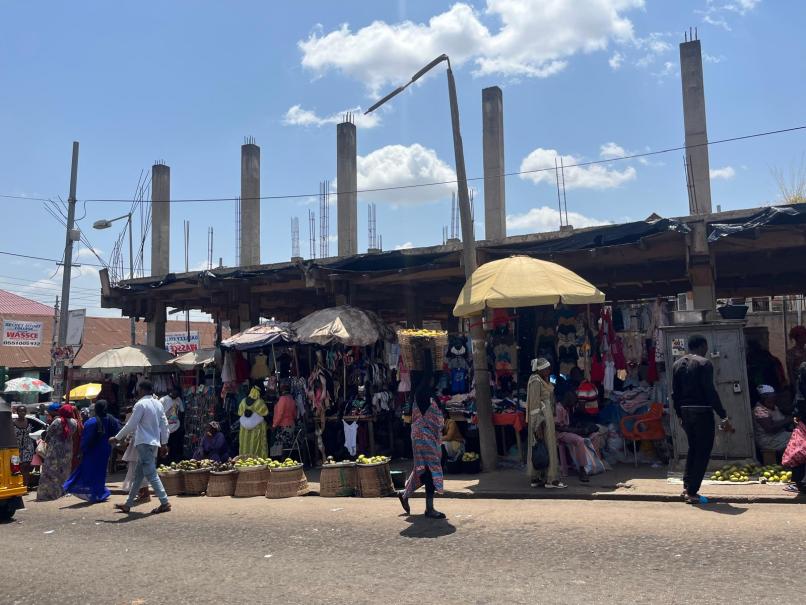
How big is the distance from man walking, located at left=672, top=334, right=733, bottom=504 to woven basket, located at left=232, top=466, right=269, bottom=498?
6191mm

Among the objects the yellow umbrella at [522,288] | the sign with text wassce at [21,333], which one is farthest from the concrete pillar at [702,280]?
the sign with text wassce at [21,333]

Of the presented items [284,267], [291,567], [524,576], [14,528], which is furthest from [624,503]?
[284,267]

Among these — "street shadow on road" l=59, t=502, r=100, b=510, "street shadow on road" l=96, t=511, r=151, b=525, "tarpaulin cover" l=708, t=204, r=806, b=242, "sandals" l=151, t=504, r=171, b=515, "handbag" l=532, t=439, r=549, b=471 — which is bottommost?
"street shadow on road" l=59, t=502, r=100, b=510

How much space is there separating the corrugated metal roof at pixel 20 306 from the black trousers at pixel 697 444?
35423mm

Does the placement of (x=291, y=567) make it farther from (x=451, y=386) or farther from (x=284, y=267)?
(x=284, y=267)

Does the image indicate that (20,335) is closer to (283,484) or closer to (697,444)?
(283,484)

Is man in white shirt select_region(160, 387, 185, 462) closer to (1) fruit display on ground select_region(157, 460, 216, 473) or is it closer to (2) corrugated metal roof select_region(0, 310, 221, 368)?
(1) fruit display on ground select_region(157, 460, 216, 473)

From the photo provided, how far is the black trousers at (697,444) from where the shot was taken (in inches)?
313

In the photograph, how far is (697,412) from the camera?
26.3 feet

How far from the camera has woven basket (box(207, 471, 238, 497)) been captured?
10938 mm

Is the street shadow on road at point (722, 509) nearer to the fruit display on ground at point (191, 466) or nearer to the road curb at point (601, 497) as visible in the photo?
the road curb at point (601, 497)

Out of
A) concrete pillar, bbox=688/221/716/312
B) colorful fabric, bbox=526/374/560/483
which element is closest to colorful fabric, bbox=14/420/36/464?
colorful fabric, bbox=526/374/560/483

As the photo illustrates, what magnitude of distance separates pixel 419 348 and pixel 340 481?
137 inches

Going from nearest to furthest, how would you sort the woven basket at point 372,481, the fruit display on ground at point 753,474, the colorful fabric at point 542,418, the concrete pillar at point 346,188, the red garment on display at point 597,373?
the fruit display on ground at point 753,474
the colorful fabric at point 542,418
the woven basket at point 372,481
the red garment on display at point 597,373
the concrete pillar at point 346,188
